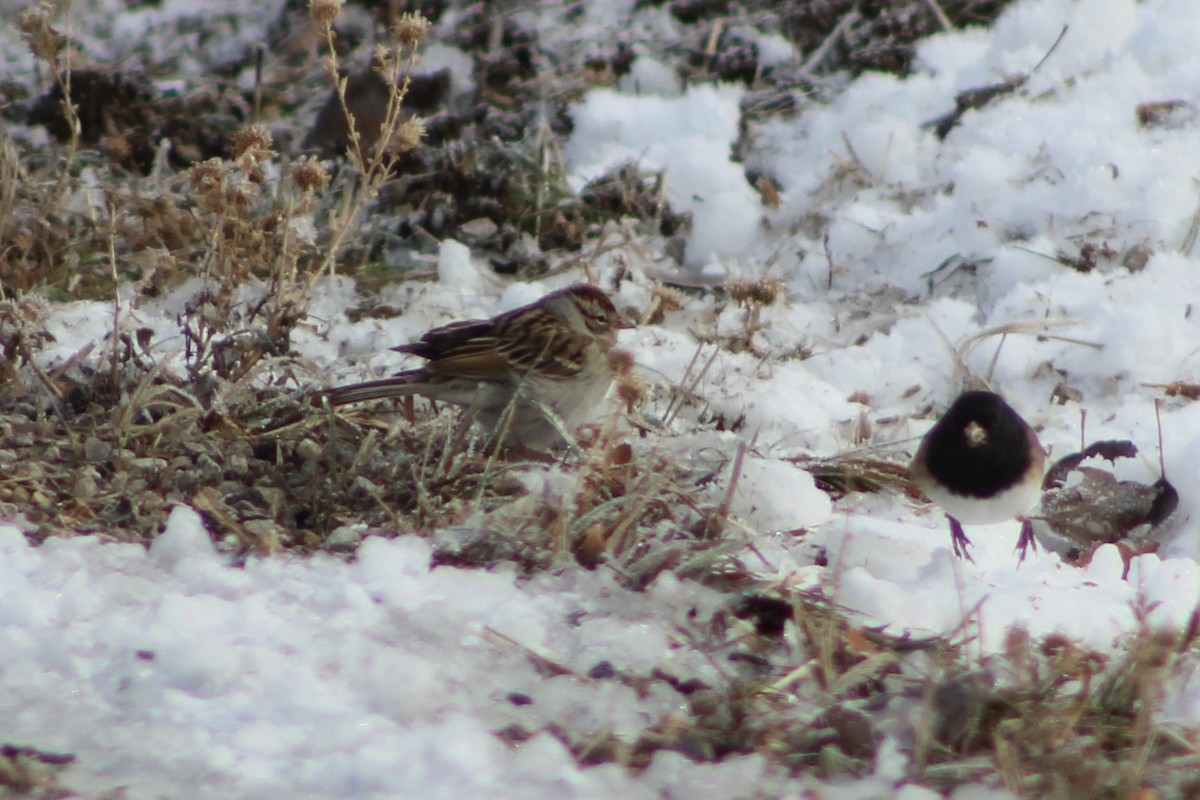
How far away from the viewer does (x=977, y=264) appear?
588cm

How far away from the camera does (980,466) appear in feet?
12.1

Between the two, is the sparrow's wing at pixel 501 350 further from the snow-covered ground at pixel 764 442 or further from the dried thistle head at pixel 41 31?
the dried thistle head at pixel 41 31

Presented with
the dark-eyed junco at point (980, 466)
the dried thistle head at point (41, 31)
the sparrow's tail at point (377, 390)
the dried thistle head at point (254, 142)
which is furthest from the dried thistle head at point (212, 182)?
the dark-eyed junco at point (980, 466)

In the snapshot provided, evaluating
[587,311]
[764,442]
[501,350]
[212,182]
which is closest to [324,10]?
[212,182]

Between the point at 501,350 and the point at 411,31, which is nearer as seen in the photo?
the point at 411,31

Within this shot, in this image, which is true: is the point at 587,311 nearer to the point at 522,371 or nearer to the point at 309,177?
the point at 522,371

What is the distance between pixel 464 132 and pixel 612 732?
4967mm

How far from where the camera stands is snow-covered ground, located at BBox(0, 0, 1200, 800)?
2.60m

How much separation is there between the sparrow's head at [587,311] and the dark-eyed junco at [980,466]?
1.24 metres

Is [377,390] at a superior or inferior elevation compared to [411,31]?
inferior

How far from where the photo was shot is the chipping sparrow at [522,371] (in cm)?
442

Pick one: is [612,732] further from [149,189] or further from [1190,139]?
[1190,139]

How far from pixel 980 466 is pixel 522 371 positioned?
4.75 ft

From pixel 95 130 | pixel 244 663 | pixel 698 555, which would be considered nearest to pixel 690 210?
pixel 95 130
